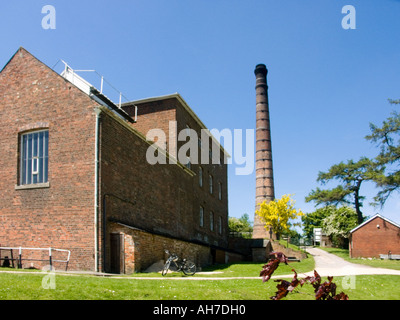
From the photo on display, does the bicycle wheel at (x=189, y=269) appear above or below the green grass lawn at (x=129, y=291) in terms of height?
below

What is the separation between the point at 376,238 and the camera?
3875cm

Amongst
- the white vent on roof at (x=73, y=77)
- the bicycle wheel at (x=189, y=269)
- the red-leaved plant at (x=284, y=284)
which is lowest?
the bicycle wheel at (x=189, y=269)

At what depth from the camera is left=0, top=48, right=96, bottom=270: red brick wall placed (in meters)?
16.9

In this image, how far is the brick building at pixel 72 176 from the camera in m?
16.9

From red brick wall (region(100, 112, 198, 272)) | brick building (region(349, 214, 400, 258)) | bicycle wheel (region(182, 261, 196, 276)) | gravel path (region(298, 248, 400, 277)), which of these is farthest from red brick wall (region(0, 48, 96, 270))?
A: brick building (region(349, 214, 400, 258))

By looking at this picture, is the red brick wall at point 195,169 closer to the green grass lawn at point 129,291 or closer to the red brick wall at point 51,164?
the red brick wall at point 51,164

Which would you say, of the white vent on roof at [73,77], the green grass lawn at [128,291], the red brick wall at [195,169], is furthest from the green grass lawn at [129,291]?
the red brick wall at [195,169]

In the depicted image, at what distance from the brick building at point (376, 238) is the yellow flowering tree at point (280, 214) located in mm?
6214

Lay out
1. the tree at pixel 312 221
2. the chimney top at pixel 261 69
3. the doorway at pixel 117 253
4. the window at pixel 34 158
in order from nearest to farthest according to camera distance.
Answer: the doorway at pixel 117 253 → the window at pixel 34 158 → the chimney top at pixel 261 69 → the tree at pixel 312 221

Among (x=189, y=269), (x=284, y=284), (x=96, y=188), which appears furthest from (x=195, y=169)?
(x=284, y=284)

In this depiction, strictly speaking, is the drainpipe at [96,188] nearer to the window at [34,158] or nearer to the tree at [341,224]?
the window at [34,158]

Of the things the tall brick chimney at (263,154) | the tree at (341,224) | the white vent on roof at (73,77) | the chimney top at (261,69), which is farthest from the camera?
the tree at (341,224)

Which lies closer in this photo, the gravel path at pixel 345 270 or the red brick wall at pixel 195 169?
the gravel path at pixel 345 270
